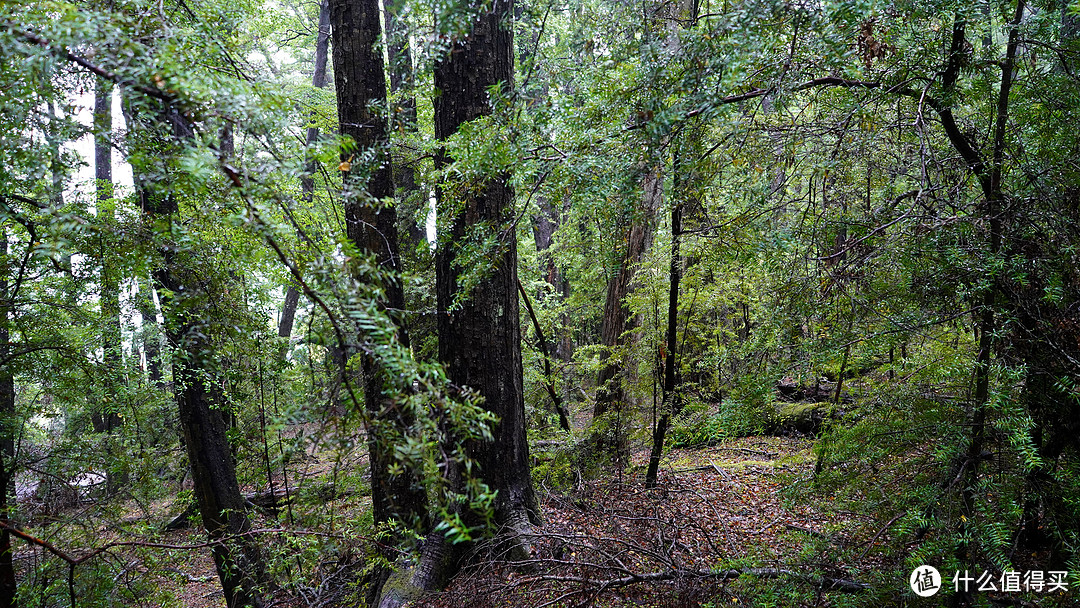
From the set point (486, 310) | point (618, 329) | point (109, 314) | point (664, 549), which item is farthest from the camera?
point (618, 329)

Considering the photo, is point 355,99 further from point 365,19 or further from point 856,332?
point 856,332

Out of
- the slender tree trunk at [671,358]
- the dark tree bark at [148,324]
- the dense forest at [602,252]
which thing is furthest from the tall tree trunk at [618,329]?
the dark tree bark at [148,324]

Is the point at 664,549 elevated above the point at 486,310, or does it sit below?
below

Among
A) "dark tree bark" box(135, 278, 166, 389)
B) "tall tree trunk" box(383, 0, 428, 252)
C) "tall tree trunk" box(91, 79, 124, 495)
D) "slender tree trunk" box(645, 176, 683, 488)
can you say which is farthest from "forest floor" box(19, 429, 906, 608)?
"tall tree trunk" box(383, 0, 428, 252)

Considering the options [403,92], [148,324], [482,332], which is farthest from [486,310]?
[148,324]

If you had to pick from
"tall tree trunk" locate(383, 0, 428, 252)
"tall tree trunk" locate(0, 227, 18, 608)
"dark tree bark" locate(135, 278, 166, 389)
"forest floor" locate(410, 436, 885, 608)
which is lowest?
"forest floor" locate(410, 436, 885, 608)

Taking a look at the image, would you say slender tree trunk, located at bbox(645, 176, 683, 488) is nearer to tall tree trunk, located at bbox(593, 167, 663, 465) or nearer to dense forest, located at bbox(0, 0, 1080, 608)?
dense forest, located at bbox(0, 0, 1080, 608)

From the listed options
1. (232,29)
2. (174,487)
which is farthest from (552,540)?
(174,487)

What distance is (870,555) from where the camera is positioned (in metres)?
3.90

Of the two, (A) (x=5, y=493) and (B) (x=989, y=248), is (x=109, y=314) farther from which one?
(B) (x=989, y=248)

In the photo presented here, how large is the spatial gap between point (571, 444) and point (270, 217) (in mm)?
5857

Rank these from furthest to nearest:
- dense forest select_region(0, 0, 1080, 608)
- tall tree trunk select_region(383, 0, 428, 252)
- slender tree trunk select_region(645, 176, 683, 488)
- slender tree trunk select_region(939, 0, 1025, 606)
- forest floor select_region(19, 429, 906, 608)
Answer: slender tree trunk select_region(645, 176, 683, 488) → forest floor select_region(19, 429, 906, 608) → tall tree trunk select_region(383, 0, 428, 252) → slender tree trunk select_region(939, 0, 1025, 606) → dense forest select_region(0, 0, 1080, 608)

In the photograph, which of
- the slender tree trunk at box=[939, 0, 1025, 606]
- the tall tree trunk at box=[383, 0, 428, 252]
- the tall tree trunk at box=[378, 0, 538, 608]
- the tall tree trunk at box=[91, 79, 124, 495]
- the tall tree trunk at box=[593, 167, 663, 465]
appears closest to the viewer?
the slender tree trunk at box=[939, 0, 1025, 606]

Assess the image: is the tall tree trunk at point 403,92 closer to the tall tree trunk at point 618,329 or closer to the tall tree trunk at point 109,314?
the tall tree trunk at point 109,314
